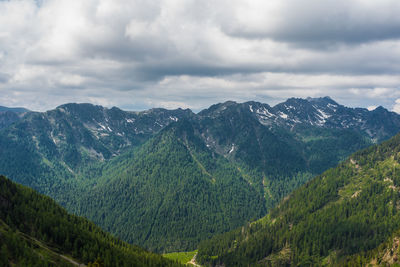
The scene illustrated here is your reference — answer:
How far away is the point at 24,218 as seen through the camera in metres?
122

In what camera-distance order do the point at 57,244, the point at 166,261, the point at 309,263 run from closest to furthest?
1. the point at 57,244
2. the point at 166,261
3. the point at 309,263

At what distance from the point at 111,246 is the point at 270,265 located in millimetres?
115678

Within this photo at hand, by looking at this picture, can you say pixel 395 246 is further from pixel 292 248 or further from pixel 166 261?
pixel 166 261

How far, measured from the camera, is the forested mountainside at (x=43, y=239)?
3765 inches

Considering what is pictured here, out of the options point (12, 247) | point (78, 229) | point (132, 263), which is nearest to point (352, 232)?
point (132, 263)

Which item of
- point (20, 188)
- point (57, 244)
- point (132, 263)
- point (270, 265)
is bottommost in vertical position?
point (270, 265)

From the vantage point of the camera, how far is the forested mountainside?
9562 cm

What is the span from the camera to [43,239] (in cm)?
11575

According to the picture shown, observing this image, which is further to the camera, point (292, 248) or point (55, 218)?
point (292, 248)

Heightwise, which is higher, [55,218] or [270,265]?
[55,218]

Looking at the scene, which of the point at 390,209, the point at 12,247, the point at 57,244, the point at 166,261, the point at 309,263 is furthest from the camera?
the point at 390,209

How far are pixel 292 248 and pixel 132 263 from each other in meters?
124

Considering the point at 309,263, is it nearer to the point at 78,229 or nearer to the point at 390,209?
the point at 390,209

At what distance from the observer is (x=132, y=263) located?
128 m
